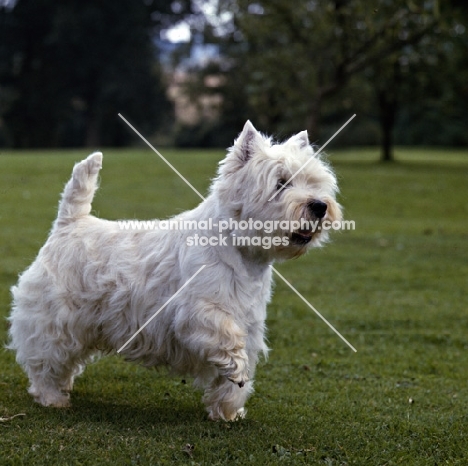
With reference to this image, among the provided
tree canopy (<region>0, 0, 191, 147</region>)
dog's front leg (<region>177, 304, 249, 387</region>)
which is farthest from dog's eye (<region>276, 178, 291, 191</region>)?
tree canopy (<region>0, 0, 191, 147</region>)

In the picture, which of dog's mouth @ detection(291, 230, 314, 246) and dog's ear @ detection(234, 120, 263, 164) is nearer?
dog's mouth @ detection(291, 230, 314, 246)

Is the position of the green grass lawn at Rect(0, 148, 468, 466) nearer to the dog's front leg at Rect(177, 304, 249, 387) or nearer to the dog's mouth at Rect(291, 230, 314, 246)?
the dog's front leg at Rect(177, 304, 249, 387)

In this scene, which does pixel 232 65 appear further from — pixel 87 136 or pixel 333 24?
pixel 333 24

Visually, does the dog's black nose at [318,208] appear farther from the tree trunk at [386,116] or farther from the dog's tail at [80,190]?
the tree trunk at [386,116]

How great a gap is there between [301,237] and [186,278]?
2.68 ft

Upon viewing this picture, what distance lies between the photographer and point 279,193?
197 inches

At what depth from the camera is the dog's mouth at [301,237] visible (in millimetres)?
4989

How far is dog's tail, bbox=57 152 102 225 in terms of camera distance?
5.85m

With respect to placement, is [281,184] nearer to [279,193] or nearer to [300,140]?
[279,193]

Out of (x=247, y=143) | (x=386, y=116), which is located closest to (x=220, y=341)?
(x=247, y=143)

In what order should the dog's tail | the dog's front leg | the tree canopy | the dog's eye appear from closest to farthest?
the dog's front leg → the dog's eye → the dog's tail → the tree canopy

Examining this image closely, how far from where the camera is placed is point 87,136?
5072cm

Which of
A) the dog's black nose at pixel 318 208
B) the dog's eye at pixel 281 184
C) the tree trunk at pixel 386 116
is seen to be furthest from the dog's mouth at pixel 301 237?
the tree trunk at pixel 386 116

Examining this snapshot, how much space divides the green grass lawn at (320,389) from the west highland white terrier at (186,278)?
368 millimetres
